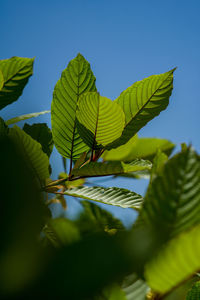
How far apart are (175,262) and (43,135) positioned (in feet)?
3.05

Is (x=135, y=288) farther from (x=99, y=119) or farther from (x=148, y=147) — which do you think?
(x=148, y=147)

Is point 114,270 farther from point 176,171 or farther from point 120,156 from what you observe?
point 120,156

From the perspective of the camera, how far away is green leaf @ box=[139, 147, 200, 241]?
421 mm

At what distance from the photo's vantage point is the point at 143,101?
927 mm

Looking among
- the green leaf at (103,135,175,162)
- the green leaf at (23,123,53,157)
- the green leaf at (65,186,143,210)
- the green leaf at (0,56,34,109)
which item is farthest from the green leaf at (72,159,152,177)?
the green leaf at (103,135,175,162)

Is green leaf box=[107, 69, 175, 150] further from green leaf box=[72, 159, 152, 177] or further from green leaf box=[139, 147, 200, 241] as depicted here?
green leaf box=[139, 147, 200, 241]

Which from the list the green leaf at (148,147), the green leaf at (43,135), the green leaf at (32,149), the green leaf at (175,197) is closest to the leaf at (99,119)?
the green leaf at (32,149)

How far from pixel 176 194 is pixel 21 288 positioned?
235 mm

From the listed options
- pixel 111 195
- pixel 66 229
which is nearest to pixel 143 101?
pixel 111 195

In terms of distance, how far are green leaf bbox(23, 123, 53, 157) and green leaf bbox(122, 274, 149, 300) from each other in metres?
0.76

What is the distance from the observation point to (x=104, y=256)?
298 mm

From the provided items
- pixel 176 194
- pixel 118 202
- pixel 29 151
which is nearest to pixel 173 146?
pixel 118 202

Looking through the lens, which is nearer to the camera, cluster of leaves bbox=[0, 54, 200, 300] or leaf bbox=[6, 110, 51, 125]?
cluster of leaves bbox=[0, 54, 200, 300]

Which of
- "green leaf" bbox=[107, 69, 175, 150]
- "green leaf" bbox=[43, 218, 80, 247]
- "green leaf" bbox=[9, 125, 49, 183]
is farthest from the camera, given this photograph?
"green leaf" bbox=[107, 69, 175, 150]
